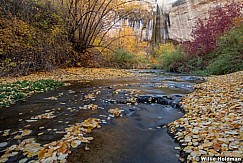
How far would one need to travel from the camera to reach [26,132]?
6.49 ft

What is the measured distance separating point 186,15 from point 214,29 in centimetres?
1176

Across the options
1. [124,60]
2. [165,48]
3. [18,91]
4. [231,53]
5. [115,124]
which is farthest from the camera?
[165,48]

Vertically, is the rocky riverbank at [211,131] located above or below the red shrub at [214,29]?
below

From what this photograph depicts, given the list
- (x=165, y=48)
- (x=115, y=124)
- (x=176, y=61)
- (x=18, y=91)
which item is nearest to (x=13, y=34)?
(x=18, y=91)

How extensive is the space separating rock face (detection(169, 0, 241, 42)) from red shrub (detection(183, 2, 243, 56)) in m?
6.89

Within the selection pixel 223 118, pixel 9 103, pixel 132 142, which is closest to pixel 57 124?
pixel 132 142

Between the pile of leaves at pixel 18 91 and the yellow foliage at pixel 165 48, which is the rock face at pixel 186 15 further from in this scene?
the pile of leaves at pixel 18 91

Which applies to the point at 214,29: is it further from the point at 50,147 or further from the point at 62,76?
the point at 50,147

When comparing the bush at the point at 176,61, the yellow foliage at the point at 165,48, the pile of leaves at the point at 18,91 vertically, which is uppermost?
the yellow foliage at the point at 165,48

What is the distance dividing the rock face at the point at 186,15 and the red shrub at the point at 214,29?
22.6 feet

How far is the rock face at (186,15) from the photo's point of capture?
18.0 m

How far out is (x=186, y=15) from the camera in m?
20.4

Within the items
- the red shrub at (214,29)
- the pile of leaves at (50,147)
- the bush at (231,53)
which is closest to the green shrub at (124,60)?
the red shrub at (214,29)

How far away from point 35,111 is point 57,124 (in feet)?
2.37
